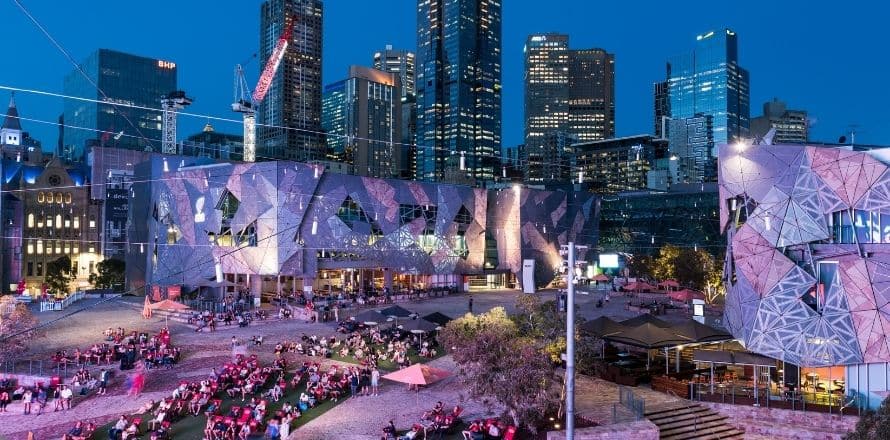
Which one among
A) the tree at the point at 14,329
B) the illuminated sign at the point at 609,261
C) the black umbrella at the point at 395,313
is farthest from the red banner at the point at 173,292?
the illuminated sign at the point at 609,261

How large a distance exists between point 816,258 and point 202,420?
21854 millimetres

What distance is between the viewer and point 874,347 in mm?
22578

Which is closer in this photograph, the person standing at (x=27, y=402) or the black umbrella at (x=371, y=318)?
the person standing at (x=27, y=402)

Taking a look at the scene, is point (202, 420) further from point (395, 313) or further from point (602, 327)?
point (602, 327)

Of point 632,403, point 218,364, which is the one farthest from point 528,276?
point 632,403

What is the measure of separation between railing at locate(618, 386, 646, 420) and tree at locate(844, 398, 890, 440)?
306 inches

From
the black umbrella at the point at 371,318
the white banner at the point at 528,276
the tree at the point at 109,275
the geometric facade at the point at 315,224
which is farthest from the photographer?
the tree at the point at 109,275

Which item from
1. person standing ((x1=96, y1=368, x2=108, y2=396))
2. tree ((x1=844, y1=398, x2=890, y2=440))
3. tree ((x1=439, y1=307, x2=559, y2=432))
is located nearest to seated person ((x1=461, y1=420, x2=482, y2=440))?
tree ((x1=439, y1=307, x2=559, y2=432))

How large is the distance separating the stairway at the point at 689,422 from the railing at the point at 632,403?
591 mm

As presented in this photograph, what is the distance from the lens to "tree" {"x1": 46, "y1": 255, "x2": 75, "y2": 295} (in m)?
76.4

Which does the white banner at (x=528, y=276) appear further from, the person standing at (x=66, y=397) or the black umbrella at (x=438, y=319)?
the person standing at (x=66, y=397)

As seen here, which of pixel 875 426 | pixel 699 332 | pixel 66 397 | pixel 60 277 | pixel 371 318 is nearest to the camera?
pixel 875 426

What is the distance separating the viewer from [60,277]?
76625 mm

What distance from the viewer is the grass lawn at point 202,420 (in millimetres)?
19812
